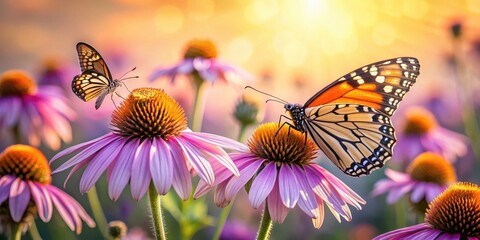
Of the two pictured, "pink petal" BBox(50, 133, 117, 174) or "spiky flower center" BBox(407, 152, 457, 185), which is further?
"spiky flower center" BBox(407, 152, 457, 185)

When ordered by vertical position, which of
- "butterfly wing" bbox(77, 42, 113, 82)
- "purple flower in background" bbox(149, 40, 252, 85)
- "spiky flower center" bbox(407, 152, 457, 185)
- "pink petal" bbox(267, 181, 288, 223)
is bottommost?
"pink petal" bbox(267, 181, 288, 223)

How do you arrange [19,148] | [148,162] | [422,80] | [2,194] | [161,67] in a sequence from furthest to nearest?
[422,80]
[161,67]
[19,148]
[2,194]
[148,162]

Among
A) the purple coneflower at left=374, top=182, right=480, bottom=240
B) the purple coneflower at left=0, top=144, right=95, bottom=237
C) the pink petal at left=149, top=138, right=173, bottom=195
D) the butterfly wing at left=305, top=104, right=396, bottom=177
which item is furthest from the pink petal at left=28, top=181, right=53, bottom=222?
the purple coneflower at left=374, top=182, right=480, bottom=240

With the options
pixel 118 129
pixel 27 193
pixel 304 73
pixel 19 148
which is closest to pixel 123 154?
pixel 118 129

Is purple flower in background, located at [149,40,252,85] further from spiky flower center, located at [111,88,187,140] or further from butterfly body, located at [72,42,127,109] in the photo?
spiky flower center, located at [111,88,187,140]

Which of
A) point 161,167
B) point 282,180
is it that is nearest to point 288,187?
point 282,180

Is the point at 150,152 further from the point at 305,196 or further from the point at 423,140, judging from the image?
the point at 423,140

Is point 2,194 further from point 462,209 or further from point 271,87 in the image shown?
point 271,87
